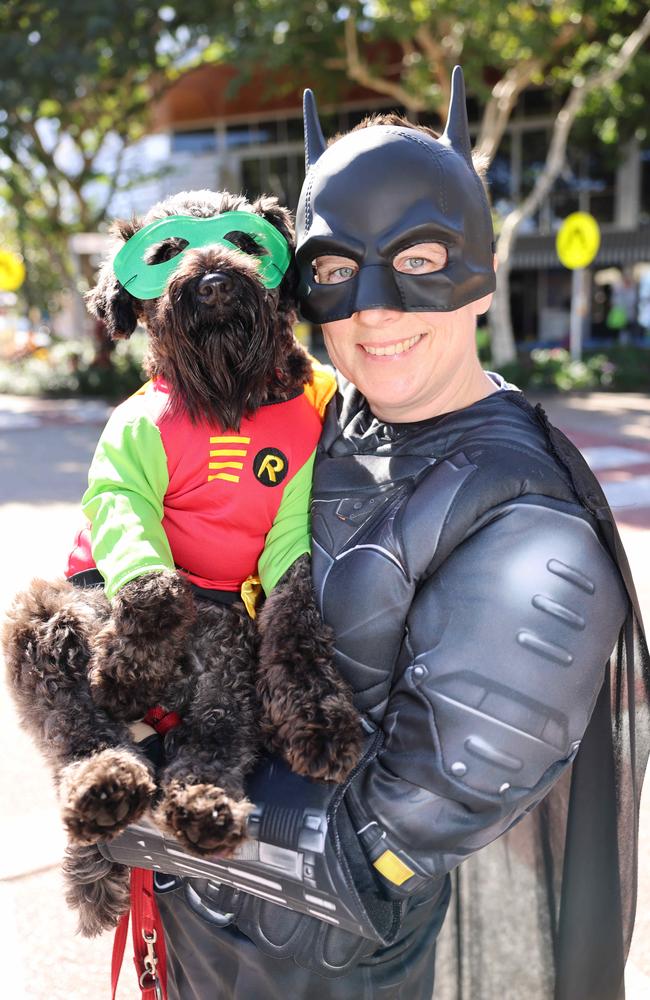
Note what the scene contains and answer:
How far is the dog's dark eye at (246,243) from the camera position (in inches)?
72.2

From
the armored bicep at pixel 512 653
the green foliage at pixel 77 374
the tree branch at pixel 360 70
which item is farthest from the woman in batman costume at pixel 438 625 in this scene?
the green foliage at pixel 77 374

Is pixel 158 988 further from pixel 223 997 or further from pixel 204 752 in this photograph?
pixel 204 752

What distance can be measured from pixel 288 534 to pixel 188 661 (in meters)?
0.33

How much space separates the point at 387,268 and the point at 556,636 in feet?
2.50

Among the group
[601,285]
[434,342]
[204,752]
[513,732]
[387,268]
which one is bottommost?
[601,285]

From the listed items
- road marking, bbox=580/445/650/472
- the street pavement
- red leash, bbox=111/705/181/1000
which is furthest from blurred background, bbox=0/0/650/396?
red leash, bbox=111/705/181/1000

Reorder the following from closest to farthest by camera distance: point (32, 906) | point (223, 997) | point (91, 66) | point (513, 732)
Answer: point (513, 732)
point (223, 997)
point (32, 906)
point (91, 66)

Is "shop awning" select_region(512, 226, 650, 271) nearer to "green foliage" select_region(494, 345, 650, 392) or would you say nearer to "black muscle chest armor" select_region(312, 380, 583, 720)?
"green foliage" select_region(494, 345, 650, 392)

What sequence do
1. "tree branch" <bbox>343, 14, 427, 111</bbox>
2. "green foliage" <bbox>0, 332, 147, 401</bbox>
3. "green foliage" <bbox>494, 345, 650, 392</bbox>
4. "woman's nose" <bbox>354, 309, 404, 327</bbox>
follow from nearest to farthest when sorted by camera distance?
1. "woman's nose" <bbox>354, 309, 404, 327</bbox>
2. "tree branch" <bbox>343, 14, 427, 111</bbox>
3. "green foliage" <bbox>494, 345, 650, 392</bbox>
4. "green foliage" <bbox>0, 332, 147, 401</bbox>

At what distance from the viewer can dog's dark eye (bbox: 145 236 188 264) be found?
1823mm

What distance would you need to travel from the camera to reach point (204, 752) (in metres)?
1.65

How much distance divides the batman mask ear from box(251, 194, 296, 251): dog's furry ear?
0.90 ft

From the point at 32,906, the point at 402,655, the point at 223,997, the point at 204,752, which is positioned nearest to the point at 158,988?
the point at 223,997

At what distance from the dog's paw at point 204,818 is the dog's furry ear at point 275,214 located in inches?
46.3
